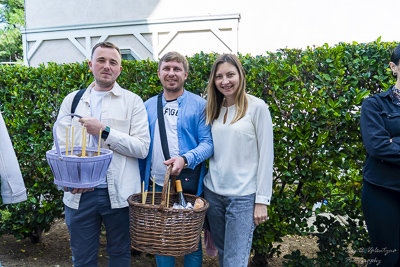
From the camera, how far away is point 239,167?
7.80 feet

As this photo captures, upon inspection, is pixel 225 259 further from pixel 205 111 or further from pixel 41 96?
pixel 41 96

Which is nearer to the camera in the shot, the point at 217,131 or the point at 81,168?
the point at 81,168

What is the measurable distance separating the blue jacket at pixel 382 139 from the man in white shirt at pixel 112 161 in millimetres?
1609

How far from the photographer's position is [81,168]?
201cm

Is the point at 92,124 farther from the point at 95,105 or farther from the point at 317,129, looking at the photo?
the point at 317,129

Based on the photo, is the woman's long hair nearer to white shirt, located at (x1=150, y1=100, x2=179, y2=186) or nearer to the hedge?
white shirt, located at (x1=150, y1=100, x2=179, y2=186)

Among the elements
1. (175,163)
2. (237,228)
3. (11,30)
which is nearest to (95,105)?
(175,163)

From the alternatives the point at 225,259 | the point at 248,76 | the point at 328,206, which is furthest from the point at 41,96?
the point at 328,206

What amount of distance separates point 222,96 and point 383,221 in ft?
4.87

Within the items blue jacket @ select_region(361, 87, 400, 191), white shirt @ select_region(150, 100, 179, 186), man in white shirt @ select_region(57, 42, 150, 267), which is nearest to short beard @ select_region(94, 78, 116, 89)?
man in white shirt @ select_region(57, 42, 150, 267)

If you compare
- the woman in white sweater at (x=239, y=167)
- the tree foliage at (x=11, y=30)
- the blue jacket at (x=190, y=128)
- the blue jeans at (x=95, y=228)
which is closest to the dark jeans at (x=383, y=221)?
the woman in white sweater at (x=239, y=167)

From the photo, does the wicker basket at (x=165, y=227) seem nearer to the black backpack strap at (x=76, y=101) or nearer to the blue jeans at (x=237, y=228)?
the blue jeans at (x=237, y=228)

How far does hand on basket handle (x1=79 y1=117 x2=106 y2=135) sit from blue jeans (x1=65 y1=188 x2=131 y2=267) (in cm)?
47

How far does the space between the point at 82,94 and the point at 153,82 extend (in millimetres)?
1010
